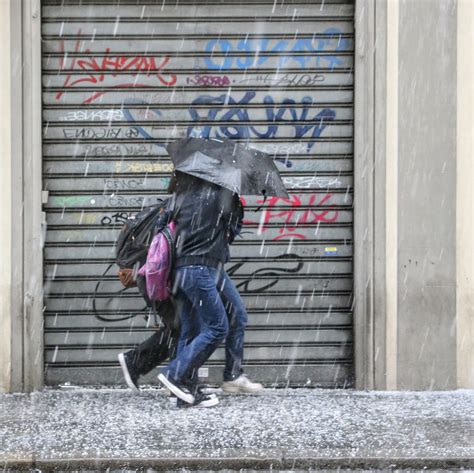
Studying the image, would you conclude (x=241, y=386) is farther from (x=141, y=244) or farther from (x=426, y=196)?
(x=426, y=196)

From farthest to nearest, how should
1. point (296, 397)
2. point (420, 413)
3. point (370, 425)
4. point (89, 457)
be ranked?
point (296, 397) < point (420, 413) < point (370, 425) < point (89, 457)

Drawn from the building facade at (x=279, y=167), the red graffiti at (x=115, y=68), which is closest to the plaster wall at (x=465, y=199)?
the building facade at (x=279, y=167)

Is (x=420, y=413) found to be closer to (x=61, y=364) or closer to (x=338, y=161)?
(x=338, y=161)

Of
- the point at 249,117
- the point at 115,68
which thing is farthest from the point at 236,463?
the point at 115,68

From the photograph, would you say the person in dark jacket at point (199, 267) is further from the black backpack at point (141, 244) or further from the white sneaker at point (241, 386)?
the white sneaker at point (241, 386)

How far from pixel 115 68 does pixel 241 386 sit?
9.93 ft

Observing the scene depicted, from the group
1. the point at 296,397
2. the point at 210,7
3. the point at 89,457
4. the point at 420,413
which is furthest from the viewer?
the point at 210,7

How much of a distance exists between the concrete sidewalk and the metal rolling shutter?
525mm

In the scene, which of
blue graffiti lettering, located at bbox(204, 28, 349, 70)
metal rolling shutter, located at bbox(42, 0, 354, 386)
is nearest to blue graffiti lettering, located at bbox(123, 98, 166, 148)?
metal rolling shutter, located at bbox(42, 0, 354, 386)

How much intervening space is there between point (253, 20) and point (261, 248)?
2036 mm

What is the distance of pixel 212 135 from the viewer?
9.46 m

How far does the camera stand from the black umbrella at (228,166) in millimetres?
7867

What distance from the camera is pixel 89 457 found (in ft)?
21.5

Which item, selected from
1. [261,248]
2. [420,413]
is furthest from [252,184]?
[420,413]
